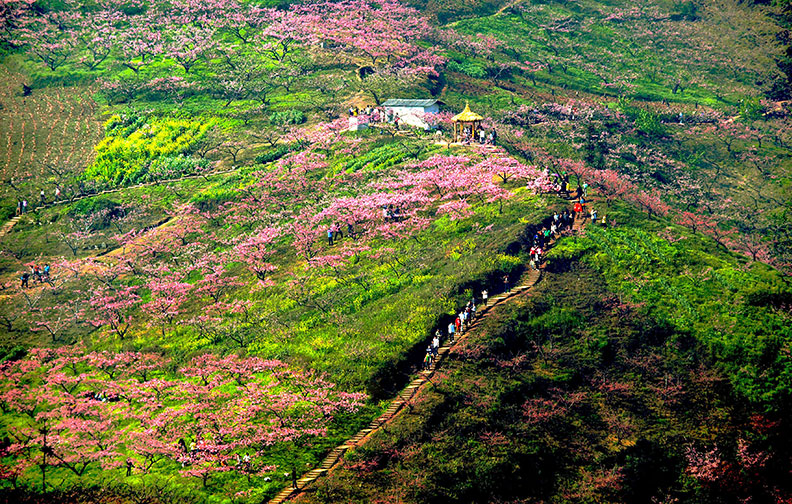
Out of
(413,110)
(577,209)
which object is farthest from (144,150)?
(577,209)

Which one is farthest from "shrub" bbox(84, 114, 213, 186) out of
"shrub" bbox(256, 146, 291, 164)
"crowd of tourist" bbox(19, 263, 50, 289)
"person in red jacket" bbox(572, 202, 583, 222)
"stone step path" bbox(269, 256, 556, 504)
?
"stone step path" bbox(269, 256, 556, 504)

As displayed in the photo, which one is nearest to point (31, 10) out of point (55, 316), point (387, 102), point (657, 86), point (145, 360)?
point (387, 102)

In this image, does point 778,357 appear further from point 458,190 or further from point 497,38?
point 497,38

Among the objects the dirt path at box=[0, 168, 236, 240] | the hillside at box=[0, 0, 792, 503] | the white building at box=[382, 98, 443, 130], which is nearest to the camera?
the hillside at box=[0, 0, 792, 503]

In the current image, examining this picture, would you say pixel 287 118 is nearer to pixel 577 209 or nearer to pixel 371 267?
pixel 371 267

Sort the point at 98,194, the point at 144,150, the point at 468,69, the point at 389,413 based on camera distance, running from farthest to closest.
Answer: the point at 468,69, the point at 144,150, the point at 98,194, the point at 389,413

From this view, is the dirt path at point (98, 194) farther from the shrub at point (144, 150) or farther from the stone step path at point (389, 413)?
the stone step path at point (389, 413)

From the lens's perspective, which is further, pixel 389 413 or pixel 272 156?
pixel 272 156

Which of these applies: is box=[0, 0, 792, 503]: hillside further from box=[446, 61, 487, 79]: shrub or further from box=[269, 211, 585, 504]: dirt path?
box=[446, 61, 487, 79]: shrub
